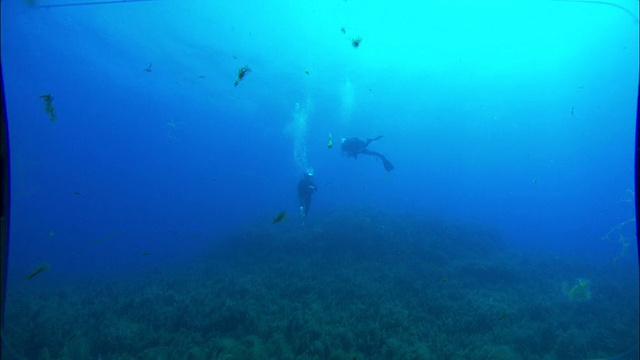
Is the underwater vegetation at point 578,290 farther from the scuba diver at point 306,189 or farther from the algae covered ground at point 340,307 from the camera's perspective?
the scuba diver at point 306,189

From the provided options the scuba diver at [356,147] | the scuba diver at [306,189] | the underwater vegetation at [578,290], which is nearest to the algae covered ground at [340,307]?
the underwater vegetation at [578,290]

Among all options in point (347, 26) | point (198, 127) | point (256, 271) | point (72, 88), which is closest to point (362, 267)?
point (256, 271)

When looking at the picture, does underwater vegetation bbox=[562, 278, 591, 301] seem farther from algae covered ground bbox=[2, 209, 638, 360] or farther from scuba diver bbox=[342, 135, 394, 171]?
scuba diver bbox=[342, 135, 394, 171]

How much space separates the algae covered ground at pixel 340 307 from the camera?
6.52 m

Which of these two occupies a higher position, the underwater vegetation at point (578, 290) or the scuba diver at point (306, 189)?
the scuba diver at point (306, 189)

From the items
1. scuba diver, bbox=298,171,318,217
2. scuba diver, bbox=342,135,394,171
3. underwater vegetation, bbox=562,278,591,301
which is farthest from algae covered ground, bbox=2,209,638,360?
scuba diver, bbox=342,135,394,171

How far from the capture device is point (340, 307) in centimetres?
821

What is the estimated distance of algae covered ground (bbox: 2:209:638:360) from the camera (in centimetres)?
652

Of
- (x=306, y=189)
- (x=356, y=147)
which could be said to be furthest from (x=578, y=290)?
(x=306, y=189)

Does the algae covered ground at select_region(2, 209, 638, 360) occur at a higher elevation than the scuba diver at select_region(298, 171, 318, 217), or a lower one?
lower

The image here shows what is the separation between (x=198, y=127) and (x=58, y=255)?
5092 centimetres

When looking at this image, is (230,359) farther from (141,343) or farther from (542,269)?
(542,269)

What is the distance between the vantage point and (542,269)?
13.9 metres

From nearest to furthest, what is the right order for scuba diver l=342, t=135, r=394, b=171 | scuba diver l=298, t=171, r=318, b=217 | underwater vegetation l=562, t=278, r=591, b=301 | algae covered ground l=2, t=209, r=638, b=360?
algae covered ground l=2, t=209, r=638, b=360 < underwater vegetation l=562, t=278, r=591, b=301 < scuba diver l=298, t=171, r=318, b=217 < scuba diver l=342, t=135, r=394, b=171
